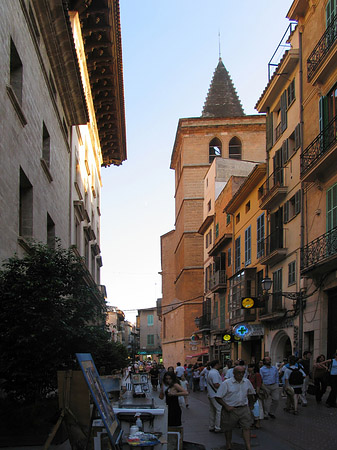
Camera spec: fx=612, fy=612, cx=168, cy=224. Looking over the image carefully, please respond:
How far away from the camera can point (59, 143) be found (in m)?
22.5

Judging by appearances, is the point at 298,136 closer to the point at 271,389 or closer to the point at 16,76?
the point at 271,389

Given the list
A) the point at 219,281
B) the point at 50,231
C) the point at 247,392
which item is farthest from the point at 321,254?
the point at 219,281

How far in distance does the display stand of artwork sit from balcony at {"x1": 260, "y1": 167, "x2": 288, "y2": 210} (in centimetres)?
2075

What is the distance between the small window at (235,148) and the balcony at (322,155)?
38962mm

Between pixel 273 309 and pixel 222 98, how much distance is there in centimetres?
4308

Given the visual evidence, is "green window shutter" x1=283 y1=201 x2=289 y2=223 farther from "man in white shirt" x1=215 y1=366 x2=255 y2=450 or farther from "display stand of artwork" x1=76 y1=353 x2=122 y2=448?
"display stand of artwork" x1=76 y1=353 x2=122 y2=448

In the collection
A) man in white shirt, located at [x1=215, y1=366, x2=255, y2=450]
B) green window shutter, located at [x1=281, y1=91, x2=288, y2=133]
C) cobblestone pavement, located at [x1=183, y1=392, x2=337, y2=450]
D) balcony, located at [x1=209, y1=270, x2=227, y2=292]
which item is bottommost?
cobblestone pavement, located at [x1=183, y1=392, x2=337, y2=450]

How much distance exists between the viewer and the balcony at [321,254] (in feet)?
66.9

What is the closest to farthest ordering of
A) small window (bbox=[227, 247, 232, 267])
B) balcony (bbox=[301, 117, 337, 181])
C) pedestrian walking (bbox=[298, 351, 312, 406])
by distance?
pedestrian walking (bbox=[298, 351, 312, 406])
balcony (bbox=[301, 117, 337, 181])
small window (bbox=[227, 247, 232, 267])

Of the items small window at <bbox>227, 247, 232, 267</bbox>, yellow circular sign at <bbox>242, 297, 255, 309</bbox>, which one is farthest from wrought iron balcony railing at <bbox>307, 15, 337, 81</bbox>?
small window at <bbox>227, 247, 232, 267</bbox>

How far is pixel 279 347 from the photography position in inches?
1139

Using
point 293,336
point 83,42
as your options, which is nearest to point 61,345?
point 293,336

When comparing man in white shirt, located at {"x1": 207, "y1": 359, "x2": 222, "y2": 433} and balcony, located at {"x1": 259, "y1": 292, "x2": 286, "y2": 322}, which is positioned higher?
balcony, located at {"x1": 259, "y1": 292, "x2": 286, "y2": 322}

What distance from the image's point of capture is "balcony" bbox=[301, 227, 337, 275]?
20406 mm
